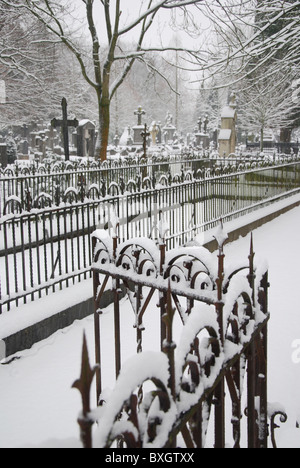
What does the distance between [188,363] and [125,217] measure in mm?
8303

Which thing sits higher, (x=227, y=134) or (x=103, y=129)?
(x=227, y=134)

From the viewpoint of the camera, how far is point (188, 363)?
5.59 feet

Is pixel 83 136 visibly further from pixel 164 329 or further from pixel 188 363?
pixel 188 363

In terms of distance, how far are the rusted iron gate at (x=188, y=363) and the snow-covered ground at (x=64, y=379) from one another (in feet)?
1.87

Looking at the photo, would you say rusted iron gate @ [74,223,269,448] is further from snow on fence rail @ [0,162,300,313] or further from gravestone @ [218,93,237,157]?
gravestone @ [218,93,237,157]

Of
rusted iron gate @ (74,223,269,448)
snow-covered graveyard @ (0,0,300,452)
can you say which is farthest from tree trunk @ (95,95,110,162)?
rusted iron gate @ (74,223,269,448)

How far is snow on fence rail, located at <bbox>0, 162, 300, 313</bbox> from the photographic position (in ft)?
18.6

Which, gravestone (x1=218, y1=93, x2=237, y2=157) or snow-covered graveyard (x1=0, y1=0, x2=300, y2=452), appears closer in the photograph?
snow-covered graveyard (x1=0, y1=0, x2=300, y2=452)

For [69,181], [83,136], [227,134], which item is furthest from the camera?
[227,134]

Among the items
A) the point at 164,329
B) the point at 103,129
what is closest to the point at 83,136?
the point at 103,129

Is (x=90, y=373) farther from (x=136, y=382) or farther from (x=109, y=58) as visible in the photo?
(x=109, y=58)

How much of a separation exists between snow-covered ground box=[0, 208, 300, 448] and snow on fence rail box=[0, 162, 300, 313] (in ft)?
2.40

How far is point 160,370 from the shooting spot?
151cm

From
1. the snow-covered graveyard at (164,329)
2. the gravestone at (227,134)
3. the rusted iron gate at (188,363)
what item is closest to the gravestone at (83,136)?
the gravestone at (227,134)
